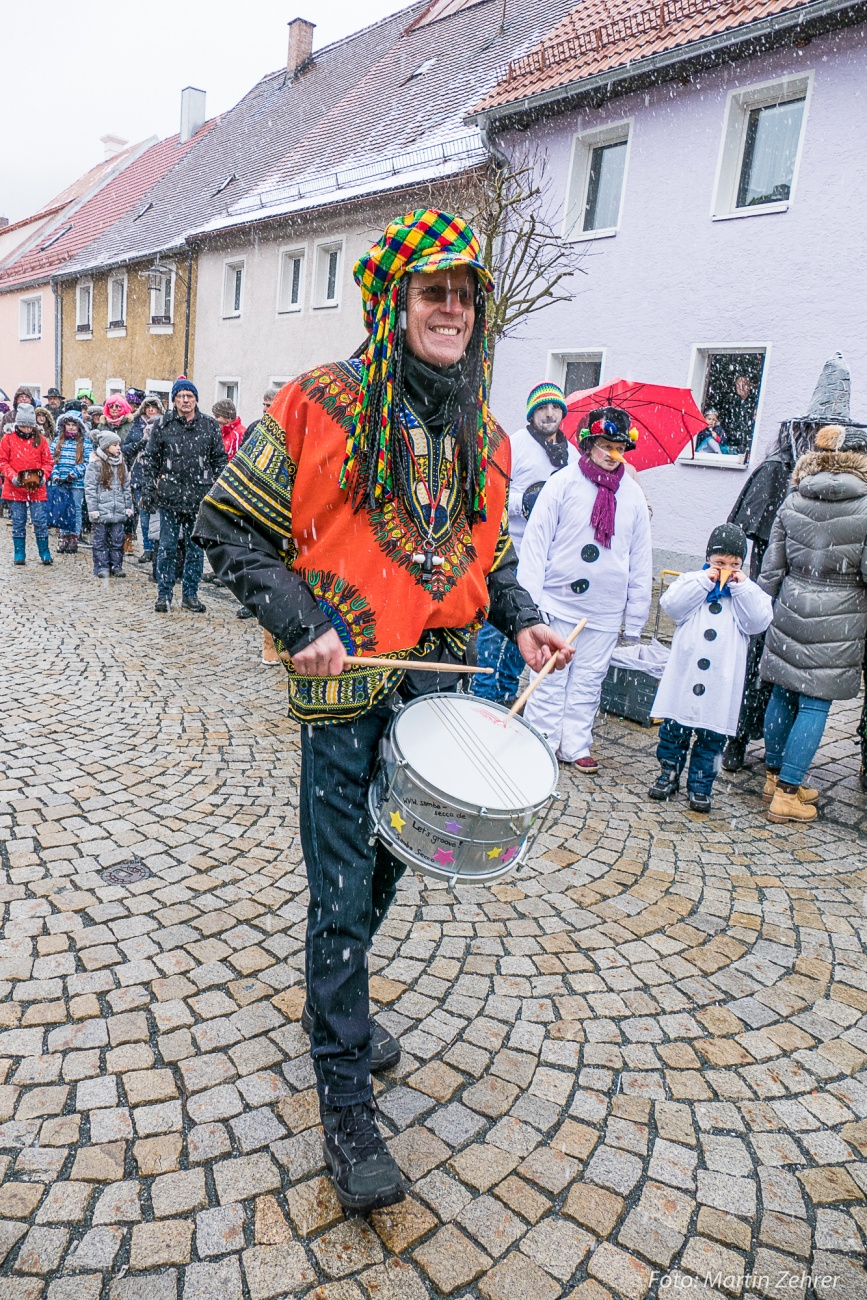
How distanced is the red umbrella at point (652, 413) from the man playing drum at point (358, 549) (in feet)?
18.9

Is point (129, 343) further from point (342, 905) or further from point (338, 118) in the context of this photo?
point (342, 905)

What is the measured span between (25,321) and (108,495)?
90.5 ft

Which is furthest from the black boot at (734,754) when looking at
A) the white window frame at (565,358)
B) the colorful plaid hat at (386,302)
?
the white window frame at (565,358)

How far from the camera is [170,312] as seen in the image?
79.0 ft

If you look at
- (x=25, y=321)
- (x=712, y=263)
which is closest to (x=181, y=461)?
(x=712, y=263)

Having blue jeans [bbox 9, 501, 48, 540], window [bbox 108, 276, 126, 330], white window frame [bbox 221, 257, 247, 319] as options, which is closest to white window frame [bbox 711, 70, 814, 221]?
blue jeans [bbox 9, 501, 48, 540]

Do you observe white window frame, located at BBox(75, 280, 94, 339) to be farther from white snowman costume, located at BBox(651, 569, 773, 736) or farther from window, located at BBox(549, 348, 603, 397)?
white snowman costume, located at BBox(651, 569, 773, 736)

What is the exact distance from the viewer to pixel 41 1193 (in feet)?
6.73

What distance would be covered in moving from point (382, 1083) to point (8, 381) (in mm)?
37830

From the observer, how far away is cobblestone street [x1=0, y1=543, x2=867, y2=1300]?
199 cm

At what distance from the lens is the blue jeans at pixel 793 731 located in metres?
4.76

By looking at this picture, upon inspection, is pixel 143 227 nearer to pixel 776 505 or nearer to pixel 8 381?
pixel 8 381

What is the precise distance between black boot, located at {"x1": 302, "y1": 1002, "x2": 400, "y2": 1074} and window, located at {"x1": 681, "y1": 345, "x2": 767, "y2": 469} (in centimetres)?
995

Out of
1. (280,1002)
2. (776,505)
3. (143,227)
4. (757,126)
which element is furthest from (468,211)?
(143,227)
